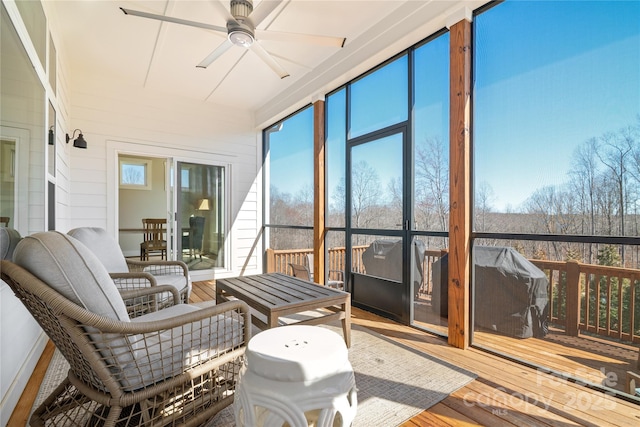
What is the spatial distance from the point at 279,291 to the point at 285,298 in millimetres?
237

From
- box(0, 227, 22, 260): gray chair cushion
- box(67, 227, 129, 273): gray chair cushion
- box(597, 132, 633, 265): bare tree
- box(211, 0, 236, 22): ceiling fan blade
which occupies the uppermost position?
box(211, 0, 236, 22): ceiling fan blade

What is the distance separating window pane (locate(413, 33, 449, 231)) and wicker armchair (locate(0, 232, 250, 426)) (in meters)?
2.06

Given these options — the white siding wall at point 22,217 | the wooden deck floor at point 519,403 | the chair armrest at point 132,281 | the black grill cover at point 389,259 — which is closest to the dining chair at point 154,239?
the chair armrest at point 132,281

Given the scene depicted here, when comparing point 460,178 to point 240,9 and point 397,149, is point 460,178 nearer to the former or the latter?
point 397,149

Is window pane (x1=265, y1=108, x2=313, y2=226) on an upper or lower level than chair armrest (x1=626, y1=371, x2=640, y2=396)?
upper

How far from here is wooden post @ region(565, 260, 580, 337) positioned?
2.01 meters

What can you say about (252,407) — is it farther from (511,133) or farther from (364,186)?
(364,186)

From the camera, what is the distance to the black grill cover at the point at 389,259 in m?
3.05

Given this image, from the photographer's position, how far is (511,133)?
235cm

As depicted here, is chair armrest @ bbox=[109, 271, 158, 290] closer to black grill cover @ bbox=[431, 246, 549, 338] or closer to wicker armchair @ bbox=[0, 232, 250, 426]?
wicker armchair @ bbox=[0, 232, 250, 426]

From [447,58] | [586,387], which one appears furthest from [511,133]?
[586,387]

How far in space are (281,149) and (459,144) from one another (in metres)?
3.41

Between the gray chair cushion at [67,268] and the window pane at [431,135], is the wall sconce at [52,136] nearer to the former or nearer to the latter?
the gray chair cushion at [67,268]

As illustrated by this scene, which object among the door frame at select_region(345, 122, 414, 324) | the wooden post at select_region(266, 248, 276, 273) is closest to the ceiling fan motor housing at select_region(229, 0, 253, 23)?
the door frame at select_region(345, 122, 414, 324)
